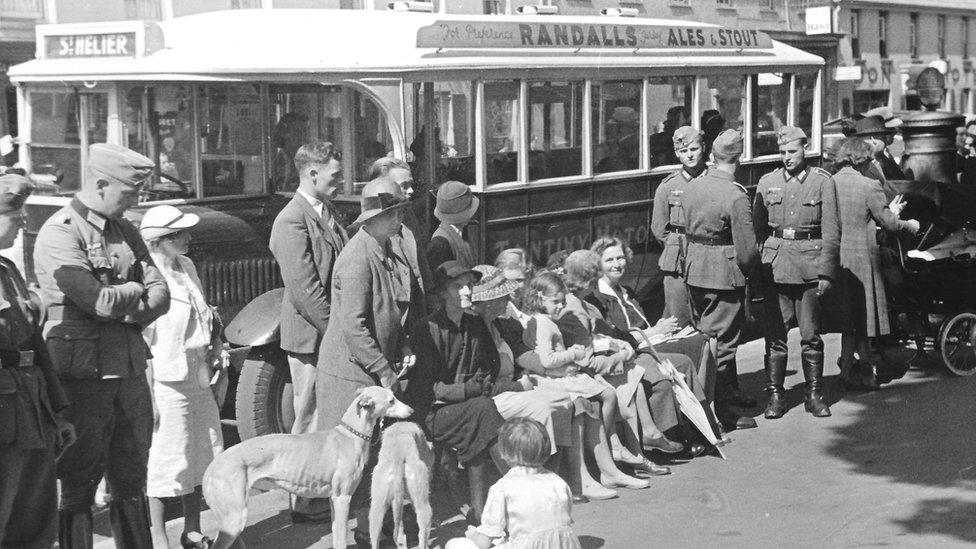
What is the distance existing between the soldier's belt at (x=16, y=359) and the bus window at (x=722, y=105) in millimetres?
7600

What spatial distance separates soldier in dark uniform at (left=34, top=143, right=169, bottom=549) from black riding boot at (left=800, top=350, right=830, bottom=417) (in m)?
5.09

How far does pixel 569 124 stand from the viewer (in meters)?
10.1

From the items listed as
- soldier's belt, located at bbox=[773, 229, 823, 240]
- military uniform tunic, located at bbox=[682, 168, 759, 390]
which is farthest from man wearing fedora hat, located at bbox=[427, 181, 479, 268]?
soldier's belt, located at bbox=[773, 229, 823, 240]

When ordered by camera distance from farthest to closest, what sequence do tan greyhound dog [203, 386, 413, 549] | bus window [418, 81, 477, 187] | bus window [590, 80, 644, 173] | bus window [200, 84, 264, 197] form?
1. bus window [590, 80, 644, 173]
2. bus window [418, 81, 477, 187]
3. bus window [200, 84, 264, 197]
4. tan greyhound dog [203, 386, 413, 549]

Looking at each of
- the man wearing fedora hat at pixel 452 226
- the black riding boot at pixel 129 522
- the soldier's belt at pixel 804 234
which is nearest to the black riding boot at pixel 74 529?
the black riding boot at pixel 129 522

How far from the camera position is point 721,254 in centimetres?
863

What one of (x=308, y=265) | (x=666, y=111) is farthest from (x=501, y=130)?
(x=308, y=265)

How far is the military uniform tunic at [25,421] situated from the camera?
15.5 feet

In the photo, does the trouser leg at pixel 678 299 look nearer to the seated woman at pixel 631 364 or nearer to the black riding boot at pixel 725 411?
the black riding boot at pixel 725 411

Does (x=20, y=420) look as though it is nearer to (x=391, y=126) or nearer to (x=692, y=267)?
(x=391, y=126)

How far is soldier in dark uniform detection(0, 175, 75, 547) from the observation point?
4738 mm

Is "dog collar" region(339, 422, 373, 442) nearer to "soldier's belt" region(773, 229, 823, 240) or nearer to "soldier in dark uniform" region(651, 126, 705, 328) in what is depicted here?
"soldier in dark uniform" region(651, 126, 705, 328)

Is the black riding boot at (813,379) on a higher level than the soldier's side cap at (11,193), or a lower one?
lower

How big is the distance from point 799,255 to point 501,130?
227 cm
